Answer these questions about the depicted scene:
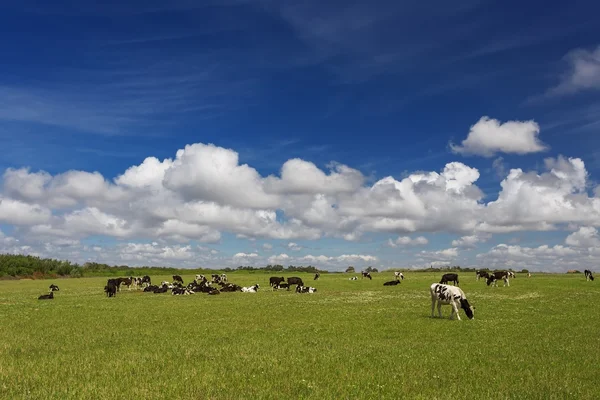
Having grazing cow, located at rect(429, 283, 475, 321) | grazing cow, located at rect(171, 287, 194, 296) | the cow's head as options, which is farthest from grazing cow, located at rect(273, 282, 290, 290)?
the cow's head

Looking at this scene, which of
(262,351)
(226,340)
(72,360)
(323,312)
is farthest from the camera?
(323,312)

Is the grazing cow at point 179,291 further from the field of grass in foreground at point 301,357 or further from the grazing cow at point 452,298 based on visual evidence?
the grazing cow at point 452,298

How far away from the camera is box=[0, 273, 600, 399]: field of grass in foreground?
11.3 m

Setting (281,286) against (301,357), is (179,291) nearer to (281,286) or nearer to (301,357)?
(281,286)

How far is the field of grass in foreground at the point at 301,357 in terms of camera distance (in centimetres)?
1128

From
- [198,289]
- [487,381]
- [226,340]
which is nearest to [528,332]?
[487,381]

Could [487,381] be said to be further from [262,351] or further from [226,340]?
[226,340]

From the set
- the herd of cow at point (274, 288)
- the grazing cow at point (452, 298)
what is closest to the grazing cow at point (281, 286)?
the herd of cow at point (274, 288)

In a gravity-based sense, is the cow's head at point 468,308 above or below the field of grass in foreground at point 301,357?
above

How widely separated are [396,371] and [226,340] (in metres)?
8.35

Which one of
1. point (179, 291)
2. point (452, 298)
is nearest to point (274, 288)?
point (179, 291)

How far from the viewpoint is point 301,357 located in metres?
15.0

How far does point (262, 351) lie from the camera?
16094 millimetres

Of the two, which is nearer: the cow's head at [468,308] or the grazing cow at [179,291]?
the cow's head at [468,308]
